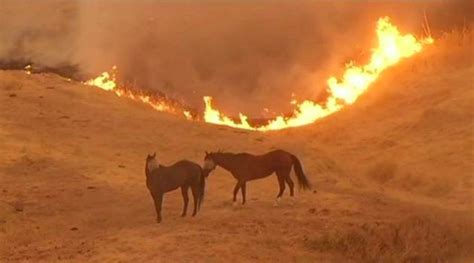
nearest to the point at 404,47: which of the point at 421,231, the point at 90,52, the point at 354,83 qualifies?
the point at 354,83

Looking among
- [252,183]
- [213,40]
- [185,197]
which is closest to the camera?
[185,197]

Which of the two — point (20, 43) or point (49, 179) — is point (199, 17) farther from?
point (49, 179)

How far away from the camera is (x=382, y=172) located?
2333cm

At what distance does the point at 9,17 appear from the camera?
35500 mm

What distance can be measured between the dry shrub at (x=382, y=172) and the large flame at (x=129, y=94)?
1003cm

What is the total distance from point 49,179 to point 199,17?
18338 millimetres

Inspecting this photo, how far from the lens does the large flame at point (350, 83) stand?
31.6m

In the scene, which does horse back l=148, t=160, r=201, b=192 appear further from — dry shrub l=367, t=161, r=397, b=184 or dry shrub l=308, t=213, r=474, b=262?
dry shrub l=367, t=161, r=397, b=184

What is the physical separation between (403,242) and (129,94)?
1898cm

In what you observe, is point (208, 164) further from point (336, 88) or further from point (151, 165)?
point (336, 88)

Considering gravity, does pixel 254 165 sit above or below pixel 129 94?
below

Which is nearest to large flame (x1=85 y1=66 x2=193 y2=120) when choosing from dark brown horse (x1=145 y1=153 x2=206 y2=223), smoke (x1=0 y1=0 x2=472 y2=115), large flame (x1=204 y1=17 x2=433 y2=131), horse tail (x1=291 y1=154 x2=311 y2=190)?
smoke (x1=0 y1=0 x2=472 y2=115)

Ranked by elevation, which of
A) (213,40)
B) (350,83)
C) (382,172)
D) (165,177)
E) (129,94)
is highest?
(213,40)

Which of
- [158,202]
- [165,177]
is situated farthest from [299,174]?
[158,202]
